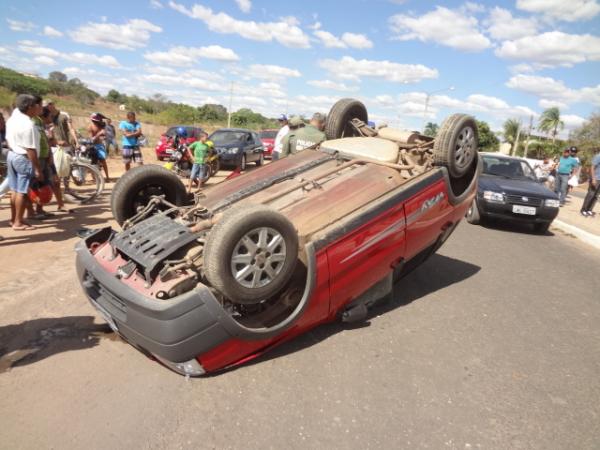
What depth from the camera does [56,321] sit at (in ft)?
11.3

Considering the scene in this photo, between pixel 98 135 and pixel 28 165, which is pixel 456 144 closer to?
pixel 28 165

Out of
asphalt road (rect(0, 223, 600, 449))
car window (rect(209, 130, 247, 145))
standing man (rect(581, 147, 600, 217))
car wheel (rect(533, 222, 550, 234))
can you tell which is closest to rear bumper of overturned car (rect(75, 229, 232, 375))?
asphalt road (rect(0, 223, 600, 449))

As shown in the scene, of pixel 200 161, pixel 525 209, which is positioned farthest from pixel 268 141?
pixel 525 209

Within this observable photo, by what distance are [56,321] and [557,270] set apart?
253 inches

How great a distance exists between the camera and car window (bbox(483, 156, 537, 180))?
9.35 m

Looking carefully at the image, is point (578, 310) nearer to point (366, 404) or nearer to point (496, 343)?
point (496, 343)

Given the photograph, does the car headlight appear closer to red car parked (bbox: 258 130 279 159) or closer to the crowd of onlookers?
the crowd of onlookers

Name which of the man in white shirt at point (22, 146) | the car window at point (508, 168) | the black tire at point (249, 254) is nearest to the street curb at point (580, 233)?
the car window at point (508, 168)

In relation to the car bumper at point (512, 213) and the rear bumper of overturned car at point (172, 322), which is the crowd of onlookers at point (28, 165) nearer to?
the rear bumper of overturned car at point (172, 322)

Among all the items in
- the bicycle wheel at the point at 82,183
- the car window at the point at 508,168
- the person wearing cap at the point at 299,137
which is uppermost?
the person wearing cap at the point at 299,137

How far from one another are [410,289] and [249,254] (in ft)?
8.70

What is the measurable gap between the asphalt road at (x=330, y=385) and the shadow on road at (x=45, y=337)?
0.01 meters

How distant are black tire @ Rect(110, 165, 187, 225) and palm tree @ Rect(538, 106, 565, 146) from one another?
68.1m

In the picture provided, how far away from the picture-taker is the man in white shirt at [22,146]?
5191mm
